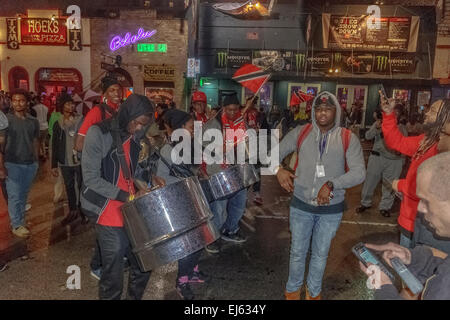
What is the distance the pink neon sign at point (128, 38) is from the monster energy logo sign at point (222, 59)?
3.73m

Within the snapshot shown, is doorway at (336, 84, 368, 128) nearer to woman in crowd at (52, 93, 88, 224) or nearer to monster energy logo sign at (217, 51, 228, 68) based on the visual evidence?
monster energy logo sign at (217, 51, 228, 68)

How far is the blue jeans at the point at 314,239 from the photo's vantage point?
364cm

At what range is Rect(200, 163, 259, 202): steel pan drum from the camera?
435cm

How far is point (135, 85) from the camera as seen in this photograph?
21750 mm

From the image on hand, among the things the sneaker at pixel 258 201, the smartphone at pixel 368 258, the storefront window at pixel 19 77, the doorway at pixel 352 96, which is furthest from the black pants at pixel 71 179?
the storefront window at pixel 19 77

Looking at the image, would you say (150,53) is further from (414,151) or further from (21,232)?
(414,151)

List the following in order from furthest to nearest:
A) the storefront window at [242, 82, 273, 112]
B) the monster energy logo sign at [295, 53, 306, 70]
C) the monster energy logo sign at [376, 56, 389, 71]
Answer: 1. the storefront window at [242, 82, 273, 112]
2. the monster energy logo sign at [295, 53, 306, 70]
3. the monster energy logo sign at [376, 56, 389, 71]

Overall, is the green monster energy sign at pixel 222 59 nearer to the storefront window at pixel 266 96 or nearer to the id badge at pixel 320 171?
the storefront window at pixel 266 96

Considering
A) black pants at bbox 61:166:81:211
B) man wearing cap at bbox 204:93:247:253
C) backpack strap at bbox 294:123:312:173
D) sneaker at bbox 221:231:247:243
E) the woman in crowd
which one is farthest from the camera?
black pants at bbox 61:166:81:211

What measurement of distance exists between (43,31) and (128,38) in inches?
189

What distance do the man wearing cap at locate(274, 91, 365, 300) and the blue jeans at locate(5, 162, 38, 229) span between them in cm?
379

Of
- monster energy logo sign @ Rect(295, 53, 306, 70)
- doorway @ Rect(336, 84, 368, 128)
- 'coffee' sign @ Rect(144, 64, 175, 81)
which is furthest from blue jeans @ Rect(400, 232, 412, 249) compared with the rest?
doorway @ Rect(336, 84, 368, 128)

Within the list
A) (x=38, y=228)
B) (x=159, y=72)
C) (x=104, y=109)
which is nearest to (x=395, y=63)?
(x=159, y=72)
